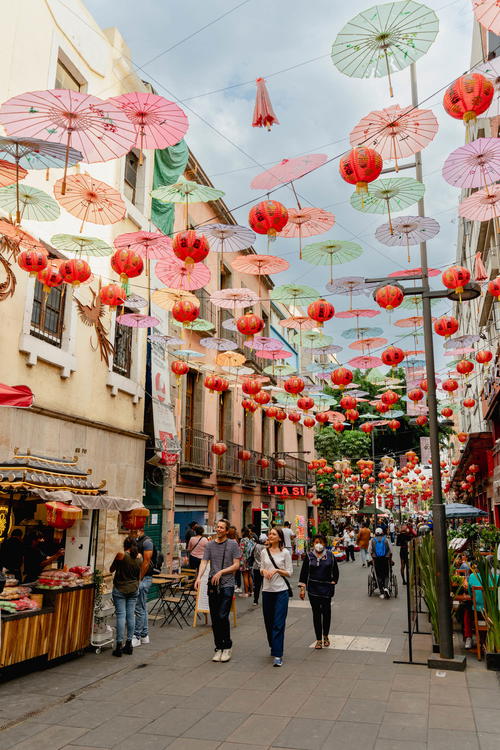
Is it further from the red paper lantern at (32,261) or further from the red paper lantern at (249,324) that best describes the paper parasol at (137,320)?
the red paper lantern at (32,261)

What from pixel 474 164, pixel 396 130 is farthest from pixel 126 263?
pixel 474 164

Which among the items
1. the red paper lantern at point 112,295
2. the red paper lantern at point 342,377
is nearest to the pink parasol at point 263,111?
the red paper lantern at point 112,295

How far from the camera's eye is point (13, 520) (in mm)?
9578

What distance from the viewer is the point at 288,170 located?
767 centimetres

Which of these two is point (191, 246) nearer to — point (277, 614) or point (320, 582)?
point (277, 614)

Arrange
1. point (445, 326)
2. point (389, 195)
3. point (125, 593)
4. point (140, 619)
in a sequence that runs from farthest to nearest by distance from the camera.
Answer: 1. point (445, 326)
2. point (140, 619)
3. point (389, 195)
4. point (125, 593)

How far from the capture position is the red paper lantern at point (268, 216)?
25.2 feet

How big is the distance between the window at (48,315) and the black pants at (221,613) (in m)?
5.78

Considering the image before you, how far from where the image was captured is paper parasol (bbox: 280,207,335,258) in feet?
29.2

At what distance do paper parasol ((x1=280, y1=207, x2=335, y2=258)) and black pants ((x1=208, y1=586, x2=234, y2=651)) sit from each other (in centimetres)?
547

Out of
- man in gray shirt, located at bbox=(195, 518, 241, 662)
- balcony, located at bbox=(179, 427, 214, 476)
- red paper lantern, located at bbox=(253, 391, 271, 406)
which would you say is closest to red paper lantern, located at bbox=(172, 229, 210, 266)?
man in gray shirt, located at bbox=(195, 518, 241, 662)

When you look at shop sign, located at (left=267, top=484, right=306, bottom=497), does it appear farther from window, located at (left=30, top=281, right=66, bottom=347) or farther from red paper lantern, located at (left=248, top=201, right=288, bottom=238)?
red paper lantern, located at (left=248, top=201, right=288, bottom=238)

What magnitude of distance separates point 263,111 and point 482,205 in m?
3.76

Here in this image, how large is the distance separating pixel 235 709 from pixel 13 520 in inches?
209
